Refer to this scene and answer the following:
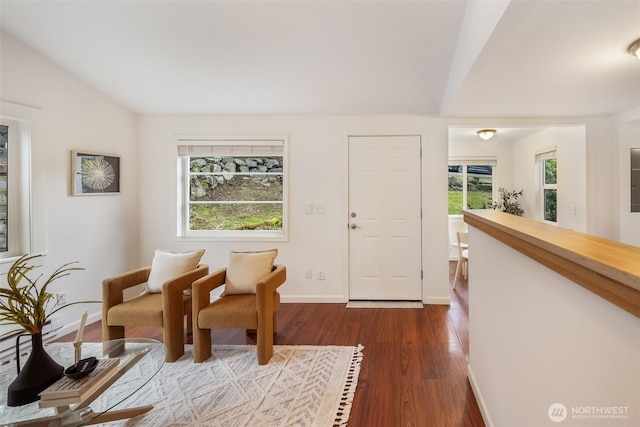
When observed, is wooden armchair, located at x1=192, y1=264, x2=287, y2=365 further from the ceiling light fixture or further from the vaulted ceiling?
the ceiling light fixture

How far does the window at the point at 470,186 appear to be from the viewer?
6242 millimetres

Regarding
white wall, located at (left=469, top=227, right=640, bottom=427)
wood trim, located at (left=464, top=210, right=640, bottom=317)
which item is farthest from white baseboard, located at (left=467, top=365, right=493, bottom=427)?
wood trim, located at (left=464, top=210, right=640, bottom=317)

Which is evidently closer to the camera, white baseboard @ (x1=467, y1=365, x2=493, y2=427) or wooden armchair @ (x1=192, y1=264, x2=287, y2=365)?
white baseboard @ (x1=467, y1=365, x2=493, y2=427)

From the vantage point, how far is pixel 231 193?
4.14m

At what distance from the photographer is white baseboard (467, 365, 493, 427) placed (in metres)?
1.72

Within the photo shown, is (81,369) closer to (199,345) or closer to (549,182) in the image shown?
(199,345)

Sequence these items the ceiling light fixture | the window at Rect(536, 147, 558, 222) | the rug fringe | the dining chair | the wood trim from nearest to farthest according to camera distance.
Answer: the wood trim
the rug fringe
the ceiling light fixture
the dining chair
the window at Rect(536, 147, 558, 222)

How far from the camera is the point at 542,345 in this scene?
1066 millimetres

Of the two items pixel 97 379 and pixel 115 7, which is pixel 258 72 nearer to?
pixel 115 7

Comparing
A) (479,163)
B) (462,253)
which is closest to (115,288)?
(462,253)

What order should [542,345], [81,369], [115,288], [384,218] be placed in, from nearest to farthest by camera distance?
[542,345] < [81,369] < [115,288] < [384,218]

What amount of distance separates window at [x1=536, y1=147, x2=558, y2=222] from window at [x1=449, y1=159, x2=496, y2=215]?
1.04m

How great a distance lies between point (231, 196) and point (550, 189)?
481 centimetres

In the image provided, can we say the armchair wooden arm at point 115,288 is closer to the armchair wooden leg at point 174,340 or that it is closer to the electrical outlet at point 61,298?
the armchair wooden leg at point 174,340
